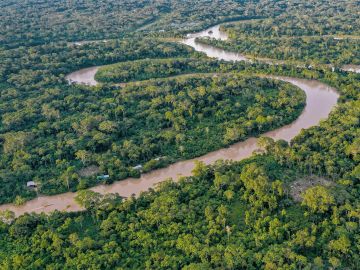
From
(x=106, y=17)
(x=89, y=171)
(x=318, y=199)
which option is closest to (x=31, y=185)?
(x=89, y=171)

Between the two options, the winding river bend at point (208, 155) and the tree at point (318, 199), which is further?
the winding river bend at point (208, 155)

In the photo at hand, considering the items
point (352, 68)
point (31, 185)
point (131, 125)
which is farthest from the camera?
point (352, 68)

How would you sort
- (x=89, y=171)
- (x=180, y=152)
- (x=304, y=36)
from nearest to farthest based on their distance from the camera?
(x=89, y=171) < (x=180, y=152) < (x=304, y=36)

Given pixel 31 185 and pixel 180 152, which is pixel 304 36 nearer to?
pixel 180 152

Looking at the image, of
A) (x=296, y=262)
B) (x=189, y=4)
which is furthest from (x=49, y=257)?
(x=189, y=4)

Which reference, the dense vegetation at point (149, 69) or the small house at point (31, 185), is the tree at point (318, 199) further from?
the dense vegetation at point (149, 69)

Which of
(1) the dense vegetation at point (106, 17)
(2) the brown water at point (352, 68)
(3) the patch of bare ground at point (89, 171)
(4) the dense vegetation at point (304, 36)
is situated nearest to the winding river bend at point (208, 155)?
(3) the patch of bare ground at point (89, 171)
